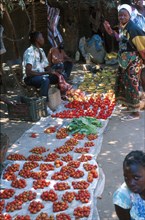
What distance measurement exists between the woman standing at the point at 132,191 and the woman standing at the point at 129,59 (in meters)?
3.46

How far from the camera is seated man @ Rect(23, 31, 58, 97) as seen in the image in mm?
6703

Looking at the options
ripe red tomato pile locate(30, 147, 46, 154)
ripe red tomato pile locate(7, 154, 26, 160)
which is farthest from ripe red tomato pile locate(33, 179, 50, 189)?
ripe red tomato pile locate(30, 147, 46, 154)

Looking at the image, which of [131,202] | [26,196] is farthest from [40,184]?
[131,202]

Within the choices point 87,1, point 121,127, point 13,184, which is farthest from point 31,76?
point 87,1

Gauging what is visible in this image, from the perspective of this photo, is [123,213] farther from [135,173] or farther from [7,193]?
[7,193]

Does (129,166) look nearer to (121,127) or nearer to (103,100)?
(121,127)

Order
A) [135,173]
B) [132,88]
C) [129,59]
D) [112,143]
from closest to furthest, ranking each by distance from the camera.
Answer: [135,173] → [112,143] → [129,59] → [132,88]

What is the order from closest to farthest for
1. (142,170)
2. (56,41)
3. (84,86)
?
(142,170) → (84,86) → (56,41)

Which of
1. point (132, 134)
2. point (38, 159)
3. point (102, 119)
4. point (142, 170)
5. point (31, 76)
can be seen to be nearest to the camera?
point (142, 170)

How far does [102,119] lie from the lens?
20.2 feet

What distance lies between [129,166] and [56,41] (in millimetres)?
7370

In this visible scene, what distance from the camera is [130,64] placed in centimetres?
596

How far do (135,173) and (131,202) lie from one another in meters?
0.26

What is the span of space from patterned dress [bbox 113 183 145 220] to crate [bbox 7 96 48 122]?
12.8 feet
